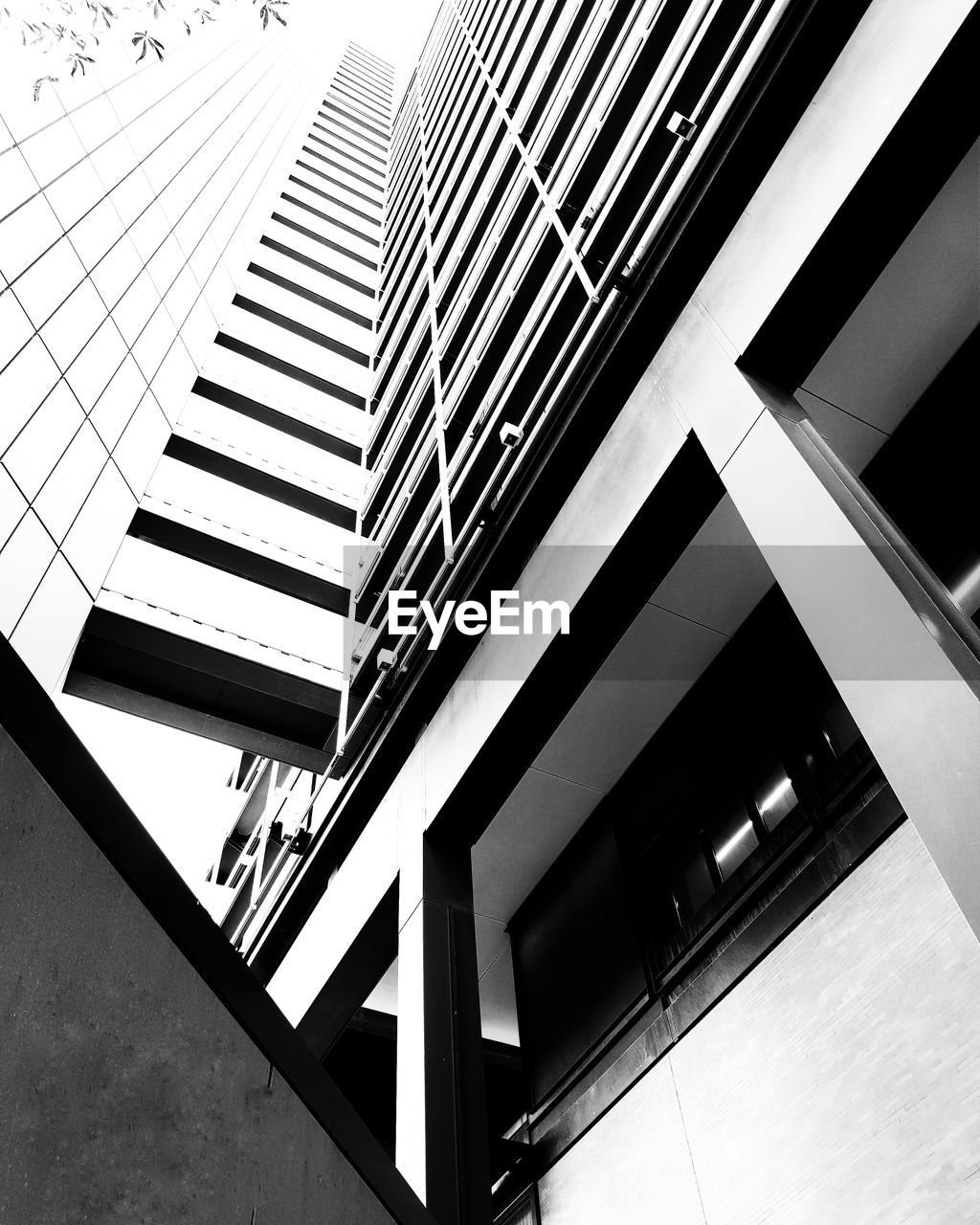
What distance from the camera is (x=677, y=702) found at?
22.7ft

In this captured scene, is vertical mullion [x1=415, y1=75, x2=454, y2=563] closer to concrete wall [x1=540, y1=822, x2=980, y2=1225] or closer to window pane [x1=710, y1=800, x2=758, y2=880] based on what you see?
window pane [x1=710, y1=800, x2=758, y2=880]

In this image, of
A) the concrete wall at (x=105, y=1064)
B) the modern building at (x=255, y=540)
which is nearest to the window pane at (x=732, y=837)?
the concrete wall at (x=105, y=1064)

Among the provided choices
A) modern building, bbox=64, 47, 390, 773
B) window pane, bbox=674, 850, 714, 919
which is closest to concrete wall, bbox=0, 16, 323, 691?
modern building, bbox=64, 47, 390, 773

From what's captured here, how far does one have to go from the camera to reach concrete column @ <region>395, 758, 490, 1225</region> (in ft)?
15.4

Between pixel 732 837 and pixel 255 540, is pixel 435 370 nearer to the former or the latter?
pixel 255 540

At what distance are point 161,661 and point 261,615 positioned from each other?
4.64 feet

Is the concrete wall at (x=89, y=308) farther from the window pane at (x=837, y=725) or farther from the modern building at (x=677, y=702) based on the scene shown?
the window pane at (x=837, y=725)

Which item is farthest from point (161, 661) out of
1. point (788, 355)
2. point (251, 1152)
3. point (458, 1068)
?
point (251, 1152)

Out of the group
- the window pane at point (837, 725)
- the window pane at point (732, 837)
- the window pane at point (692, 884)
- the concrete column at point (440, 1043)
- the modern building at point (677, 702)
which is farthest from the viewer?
the window pane at point (692, 884)

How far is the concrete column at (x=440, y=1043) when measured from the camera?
4.70 meters

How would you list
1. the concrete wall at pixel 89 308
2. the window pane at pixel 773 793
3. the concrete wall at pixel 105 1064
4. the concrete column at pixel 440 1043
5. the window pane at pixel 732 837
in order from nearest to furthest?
1. the concrete wall at pixel 105 1064
2. the concrete column at pixel 440 1043
3. the window pane at pixel 773 793
4. the window pane at pixel 732 837
5. the concrete wall at pixel 89 308

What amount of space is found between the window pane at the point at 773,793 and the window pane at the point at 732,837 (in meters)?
0.16

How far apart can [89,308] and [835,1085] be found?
8556 millimetres

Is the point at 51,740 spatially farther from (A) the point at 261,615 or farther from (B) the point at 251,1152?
(A) the point at 261,615
